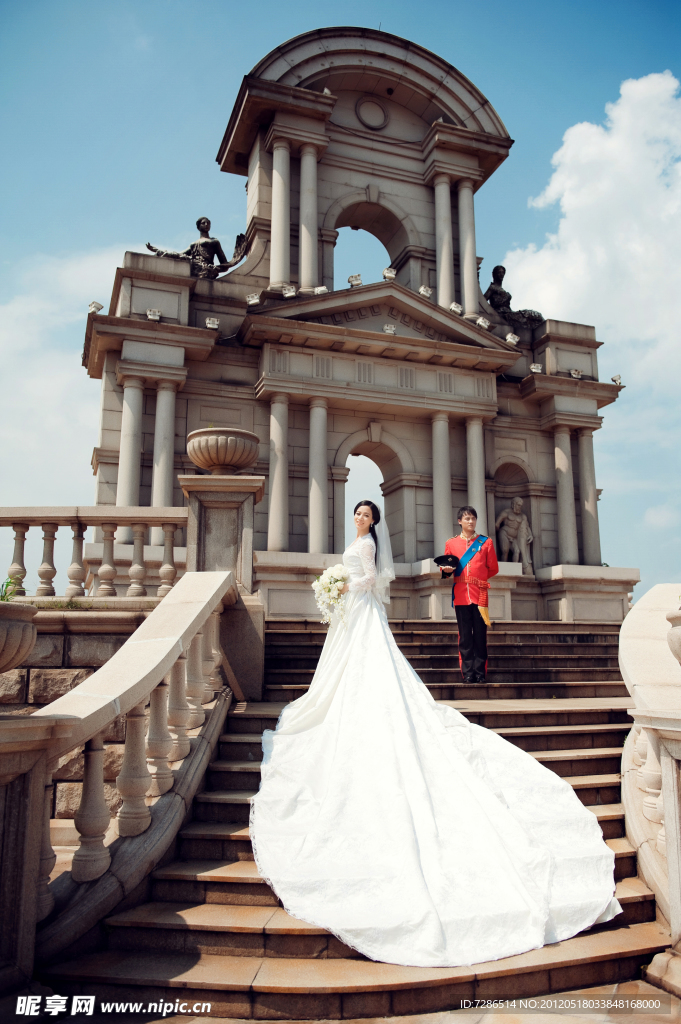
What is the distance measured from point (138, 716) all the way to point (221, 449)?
13.0 ft

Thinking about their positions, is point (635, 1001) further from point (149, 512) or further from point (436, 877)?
point (149, 512)

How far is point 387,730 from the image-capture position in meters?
5.00

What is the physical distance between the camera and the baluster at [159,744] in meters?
4.69

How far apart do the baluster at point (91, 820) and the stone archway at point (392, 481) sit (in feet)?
38.7

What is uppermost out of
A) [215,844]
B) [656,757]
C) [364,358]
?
[364,358]

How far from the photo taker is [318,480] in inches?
605

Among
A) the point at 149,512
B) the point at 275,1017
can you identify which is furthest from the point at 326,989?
the point at 149,512

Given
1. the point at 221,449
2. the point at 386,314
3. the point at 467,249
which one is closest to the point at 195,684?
the point at 221,449

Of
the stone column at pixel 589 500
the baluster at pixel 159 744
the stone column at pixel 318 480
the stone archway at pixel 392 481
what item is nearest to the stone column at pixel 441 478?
the stone archway at pixel 392 481

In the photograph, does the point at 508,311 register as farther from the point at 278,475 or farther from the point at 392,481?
the point at 278,475

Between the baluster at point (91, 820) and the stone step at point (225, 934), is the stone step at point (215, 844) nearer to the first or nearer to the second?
the stone step at point (225, 934)

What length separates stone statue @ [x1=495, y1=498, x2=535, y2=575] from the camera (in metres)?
17.4

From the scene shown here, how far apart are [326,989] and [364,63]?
1968cm

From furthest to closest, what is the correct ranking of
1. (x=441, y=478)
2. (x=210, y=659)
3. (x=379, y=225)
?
1. (x=379, y=225)
2. (x=441, y=478)
3. (x=210, y=659)
